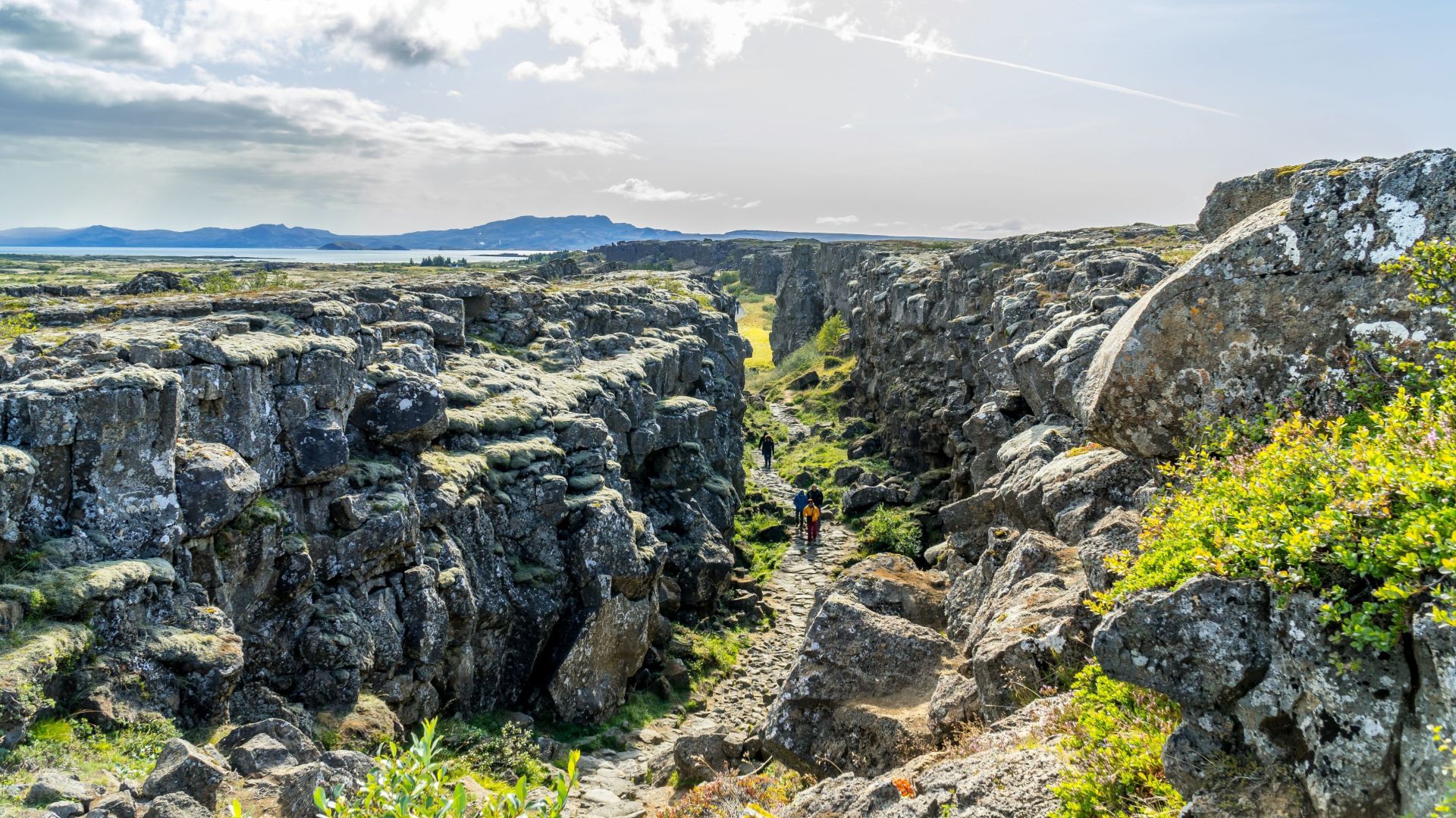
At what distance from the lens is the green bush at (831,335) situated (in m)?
88.4

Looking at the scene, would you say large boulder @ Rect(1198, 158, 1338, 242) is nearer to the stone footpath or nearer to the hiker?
the stone footpath

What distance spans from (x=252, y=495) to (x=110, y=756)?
6.02 metres

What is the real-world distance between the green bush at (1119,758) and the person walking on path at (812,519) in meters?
30.3

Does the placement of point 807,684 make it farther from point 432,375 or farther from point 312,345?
point 432,375

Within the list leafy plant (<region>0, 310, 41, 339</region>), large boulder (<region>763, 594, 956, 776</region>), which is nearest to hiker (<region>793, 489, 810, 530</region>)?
large boulder (<region>763, 594, 956, 776</region>)

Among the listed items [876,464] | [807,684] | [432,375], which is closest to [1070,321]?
[807,684]

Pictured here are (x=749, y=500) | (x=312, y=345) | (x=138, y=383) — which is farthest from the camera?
(x=749, y=500)

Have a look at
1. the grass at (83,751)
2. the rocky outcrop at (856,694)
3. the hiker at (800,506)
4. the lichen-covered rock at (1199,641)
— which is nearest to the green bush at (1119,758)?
the lichen-covered rock at (1199,641)

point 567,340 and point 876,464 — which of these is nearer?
point 567,340

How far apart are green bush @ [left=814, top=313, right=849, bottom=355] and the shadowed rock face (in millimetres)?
54944

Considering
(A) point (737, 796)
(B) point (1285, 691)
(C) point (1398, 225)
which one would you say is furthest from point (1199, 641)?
(A) point (737, 796)

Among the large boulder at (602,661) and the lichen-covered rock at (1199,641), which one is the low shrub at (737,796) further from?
the large boulder at (602,661)

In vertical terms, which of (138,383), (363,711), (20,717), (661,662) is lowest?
(661,662)

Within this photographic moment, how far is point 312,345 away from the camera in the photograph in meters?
21.5
